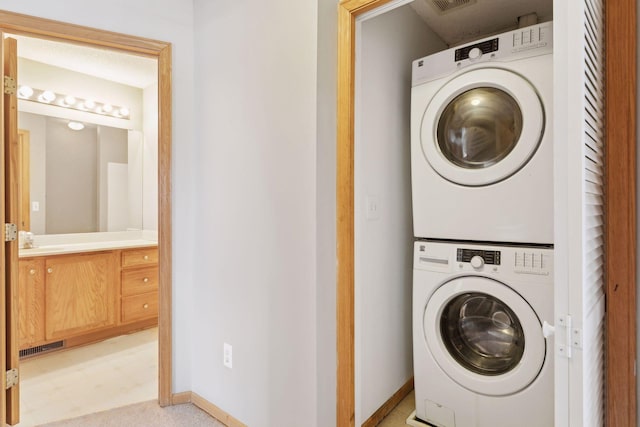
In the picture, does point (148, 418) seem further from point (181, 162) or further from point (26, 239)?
point (26, 239)

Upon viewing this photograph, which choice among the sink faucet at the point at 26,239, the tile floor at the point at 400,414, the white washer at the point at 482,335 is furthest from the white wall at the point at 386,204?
the sink faucet at the point at 26,239

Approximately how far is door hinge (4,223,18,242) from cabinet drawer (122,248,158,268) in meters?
1.43

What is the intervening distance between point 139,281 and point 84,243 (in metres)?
0.64

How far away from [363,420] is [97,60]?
3.42 metres

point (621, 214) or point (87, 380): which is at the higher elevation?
point (621, 214)

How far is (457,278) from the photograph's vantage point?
69.8 inches

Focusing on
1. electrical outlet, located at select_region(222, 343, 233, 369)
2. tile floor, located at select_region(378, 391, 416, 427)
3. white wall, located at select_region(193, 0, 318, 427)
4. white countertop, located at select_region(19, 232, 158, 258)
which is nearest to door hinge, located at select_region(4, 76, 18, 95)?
white wall, located at select_region(193, 0, 318, 427)

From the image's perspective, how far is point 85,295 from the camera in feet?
9.98

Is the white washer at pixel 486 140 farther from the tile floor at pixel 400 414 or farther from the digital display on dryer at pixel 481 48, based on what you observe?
the tile floor at pixel 400 414

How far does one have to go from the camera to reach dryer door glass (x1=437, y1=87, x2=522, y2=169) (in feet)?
5.60

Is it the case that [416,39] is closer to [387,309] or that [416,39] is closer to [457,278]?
[457,278]

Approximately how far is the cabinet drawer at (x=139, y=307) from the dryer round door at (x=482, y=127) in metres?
2.92

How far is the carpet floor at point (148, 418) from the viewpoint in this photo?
192 centimetres

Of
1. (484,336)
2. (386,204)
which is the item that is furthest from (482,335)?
(386,204)
